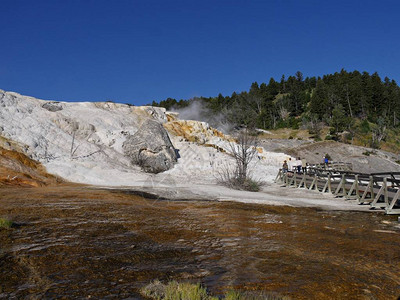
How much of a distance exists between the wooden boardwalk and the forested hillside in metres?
40.2

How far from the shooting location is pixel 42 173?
1708cm

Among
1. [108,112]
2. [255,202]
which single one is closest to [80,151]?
[108,112]

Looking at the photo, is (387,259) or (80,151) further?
(80,151)

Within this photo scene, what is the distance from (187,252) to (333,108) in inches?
3339

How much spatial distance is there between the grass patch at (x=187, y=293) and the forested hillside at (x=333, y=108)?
185ft

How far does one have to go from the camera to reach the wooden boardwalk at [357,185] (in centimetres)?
1097

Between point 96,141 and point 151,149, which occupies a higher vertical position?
point 96,141

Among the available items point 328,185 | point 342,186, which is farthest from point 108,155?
point 342,186

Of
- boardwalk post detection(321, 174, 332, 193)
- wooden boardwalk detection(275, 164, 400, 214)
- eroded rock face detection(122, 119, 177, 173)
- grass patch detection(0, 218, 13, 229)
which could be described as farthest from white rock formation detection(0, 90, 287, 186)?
grass patch detection(0, 218, 13, 229)

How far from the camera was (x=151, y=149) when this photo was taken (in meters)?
24.5

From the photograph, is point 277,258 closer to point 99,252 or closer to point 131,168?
point 99,252

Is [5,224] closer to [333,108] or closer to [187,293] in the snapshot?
[187,293]

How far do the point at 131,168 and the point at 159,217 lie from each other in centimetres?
1498

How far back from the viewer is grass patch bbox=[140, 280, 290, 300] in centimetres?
326
